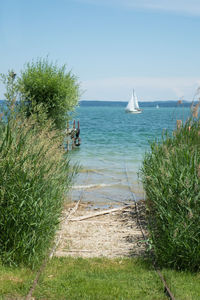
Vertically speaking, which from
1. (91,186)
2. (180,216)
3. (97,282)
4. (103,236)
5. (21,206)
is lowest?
(91,186)

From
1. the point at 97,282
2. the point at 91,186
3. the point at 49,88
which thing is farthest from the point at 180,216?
the point at 49,88

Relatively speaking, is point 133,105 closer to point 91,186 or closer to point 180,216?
point 91,186

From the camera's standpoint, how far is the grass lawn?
17.7 ft

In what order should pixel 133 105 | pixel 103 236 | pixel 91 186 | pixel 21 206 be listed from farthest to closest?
1. pixel 133 105
2. pixel 91 186
3. pixel 103 236
4. pixel 21 206

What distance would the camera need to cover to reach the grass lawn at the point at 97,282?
5.40 metres

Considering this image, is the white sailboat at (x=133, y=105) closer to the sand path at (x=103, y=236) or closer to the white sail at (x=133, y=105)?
the white sail at (x=133, y=105)

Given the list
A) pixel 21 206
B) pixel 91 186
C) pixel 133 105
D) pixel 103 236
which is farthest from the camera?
pixel 133 105

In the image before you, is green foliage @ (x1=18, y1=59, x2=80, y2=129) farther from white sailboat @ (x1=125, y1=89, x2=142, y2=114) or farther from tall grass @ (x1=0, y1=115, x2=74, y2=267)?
white sailboat @ (x1=125, y1=89, x2=142, y2=114)

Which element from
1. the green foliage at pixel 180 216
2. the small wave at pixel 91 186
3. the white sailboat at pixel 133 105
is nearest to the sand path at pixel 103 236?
the green foliage at pixel 180 216

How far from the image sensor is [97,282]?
5.77 metres

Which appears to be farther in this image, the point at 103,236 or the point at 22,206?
the point at 103,236

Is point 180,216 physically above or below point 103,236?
above

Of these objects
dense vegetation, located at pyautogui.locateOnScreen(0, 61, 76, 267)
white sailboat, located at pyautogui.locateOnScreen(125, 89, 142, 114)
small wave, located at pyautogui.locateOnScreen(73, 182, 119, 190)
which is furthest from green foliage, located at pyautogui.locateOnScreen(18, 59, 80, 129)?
white sailboat, located at pyautogui.locateOnScreen(125, 89, 142, 114)

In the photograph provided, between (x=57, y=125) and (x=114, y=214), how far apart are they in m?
9.52
